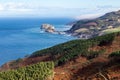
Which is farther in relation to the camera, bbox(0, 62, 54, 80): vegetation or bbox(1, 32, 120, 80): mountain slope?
bbox(1, 32, 120, 80): mountain slope

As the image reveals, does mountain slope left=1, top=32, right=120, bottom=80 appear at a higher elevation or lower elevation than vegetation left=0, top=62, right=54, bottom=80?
lower

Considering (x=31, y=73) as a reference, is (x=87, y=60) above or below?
below

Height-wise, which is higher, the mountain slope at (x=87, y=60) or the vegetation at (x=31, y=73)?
the vegetation at (x=31, y=73)

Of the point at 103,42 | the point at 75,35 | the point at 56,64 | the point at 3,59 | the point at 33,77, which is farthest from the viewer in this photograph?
the point at 75,35

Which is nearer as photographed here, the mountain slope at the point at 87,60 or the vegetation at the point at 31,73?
the vegetation at the point at 31,73

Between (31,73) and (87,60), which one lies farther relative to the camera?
(87,60)

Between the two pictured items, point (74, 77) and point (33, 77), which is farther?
point (74, 77)

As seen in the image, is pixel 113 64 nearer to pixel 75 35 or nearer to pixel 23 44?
pixel 23 44

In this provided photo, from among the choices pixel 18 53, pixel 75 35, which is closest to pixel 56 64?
pixel 18 53
